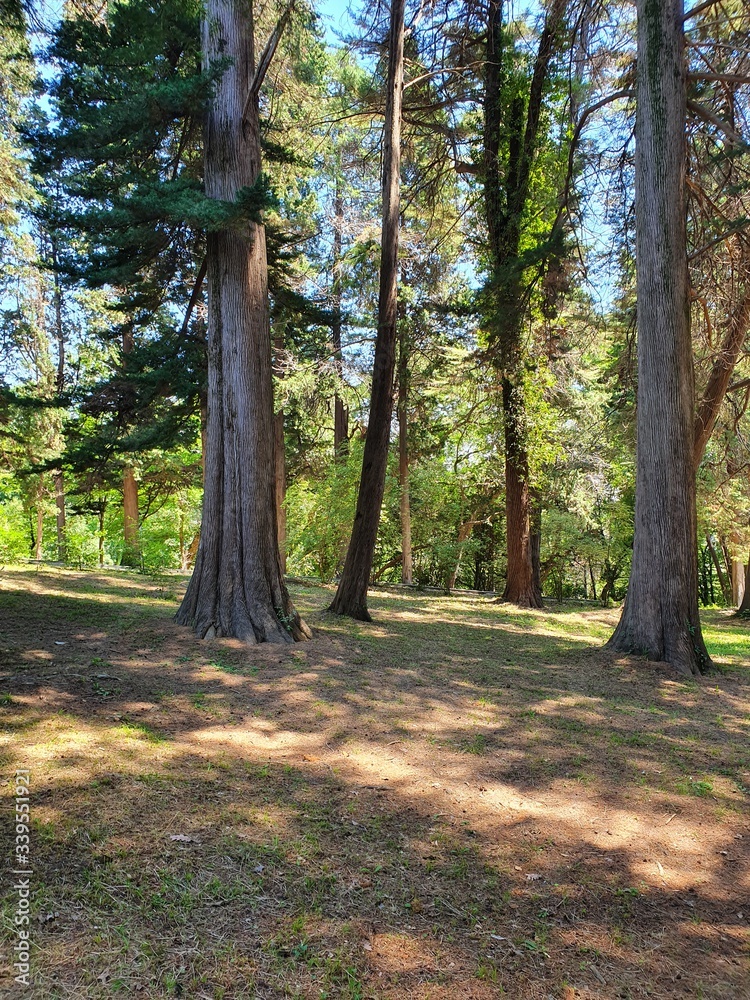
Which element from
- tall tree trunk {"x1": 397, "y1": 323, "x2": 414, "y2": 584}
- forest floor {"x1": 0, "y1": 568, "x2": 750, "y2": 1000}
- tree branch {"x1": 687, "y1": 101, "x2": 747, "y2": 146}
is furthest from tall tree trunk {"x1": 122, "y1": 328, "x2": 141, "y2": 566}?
tree branch {"x1": 687, "y1": 101, "x2": 747, "y2": 146}

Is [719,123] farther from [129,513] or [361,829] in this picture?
[129,513]

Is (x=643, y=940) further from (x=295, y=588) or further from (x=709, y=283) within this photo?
(x=295, y=588)

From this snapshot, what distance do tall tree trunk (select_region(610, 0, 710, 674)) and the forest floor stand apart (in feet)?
3.76

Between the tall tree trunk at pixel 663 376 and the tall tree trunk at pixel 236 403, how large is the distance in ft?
13.1

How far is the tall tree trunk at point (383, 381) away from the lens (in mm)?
8828

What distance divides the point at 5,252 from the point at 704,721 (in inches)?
610

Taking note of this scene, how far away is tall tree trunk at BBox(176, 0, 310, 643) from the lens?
21.7 ft

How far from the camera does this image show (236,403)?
6.71 m

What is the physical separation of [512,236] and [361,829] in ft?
37.1

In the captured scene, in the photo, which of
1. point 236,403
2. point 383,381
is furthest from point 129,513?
point 236,403

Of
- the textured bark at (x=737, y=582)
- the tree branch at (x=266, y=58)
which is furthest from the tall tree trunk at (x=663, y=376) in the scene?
the textured bark at (x=737, y=582)

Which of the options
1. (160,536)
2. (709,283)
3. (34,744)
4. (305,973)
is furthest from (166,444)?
(160,536)

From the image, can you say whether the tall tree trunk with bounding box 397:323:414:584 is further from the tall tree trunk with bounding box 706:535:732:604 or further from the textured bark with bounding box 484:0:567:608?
the tall tree trunk with bounding box 706:535:732:604

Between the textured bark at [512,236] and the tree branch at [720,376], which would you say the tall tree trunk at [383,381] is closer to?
the textured bark at [512,236]
